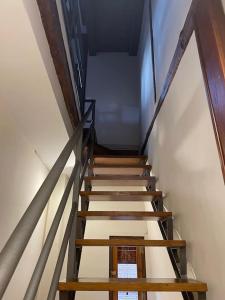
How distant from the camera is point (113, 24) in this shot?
18.3ft

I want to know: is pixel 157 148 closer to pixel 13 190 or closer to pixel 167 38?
pixel 167 38

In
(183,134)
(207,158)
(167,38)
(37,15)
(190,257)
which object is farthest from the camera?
(167,38)

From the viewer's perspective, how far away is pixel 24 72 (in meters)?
1.61

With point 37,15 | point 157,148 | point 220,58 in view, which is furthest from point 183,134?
point 37,15

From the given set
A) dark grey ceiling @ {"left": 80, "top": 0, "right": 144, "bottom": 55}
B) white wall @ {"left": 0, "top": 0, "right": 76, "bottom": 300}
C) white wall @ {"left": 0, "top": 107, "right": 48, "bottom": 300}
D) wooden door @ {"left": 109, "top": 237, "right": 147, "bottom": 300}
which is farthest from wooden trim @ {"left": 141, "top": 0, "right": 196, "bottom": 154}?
dark grey ceiling @ {"left": 80, "top": 0, "right": 144, "bottom": 55}

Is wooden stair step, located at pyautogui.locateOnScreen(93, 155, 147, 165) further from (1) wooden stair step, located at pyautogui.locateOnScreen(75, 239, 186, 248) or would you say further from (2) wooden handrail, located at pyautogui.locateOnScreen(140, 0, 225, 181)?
(2) wooden handrail, located at pyautogui.locateOnScreen(140, 0, 225, 181)

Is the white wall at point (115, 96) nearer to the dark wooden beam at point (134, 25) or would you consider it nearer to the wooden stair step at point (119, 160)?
the dark wooden beam at point (134, 25)

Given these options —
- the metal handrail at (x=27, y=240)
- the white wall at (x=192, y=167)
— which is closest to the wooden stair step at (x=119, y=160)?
the white wall at (x=192, y=167)

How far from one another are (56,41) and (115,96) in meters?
4.41

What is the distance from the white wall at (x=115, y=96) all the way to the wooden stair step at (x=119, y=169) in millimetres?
2222

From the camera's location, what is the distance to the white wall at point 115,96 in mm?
5656

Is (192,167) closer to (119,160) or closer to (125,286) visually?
(125,286)

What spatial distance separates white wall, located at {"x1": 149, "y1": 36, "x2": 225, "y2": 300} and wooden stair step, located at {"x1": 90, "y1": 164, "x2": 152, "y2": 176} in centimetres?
84

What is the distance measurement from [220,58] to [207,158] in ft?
1.80
